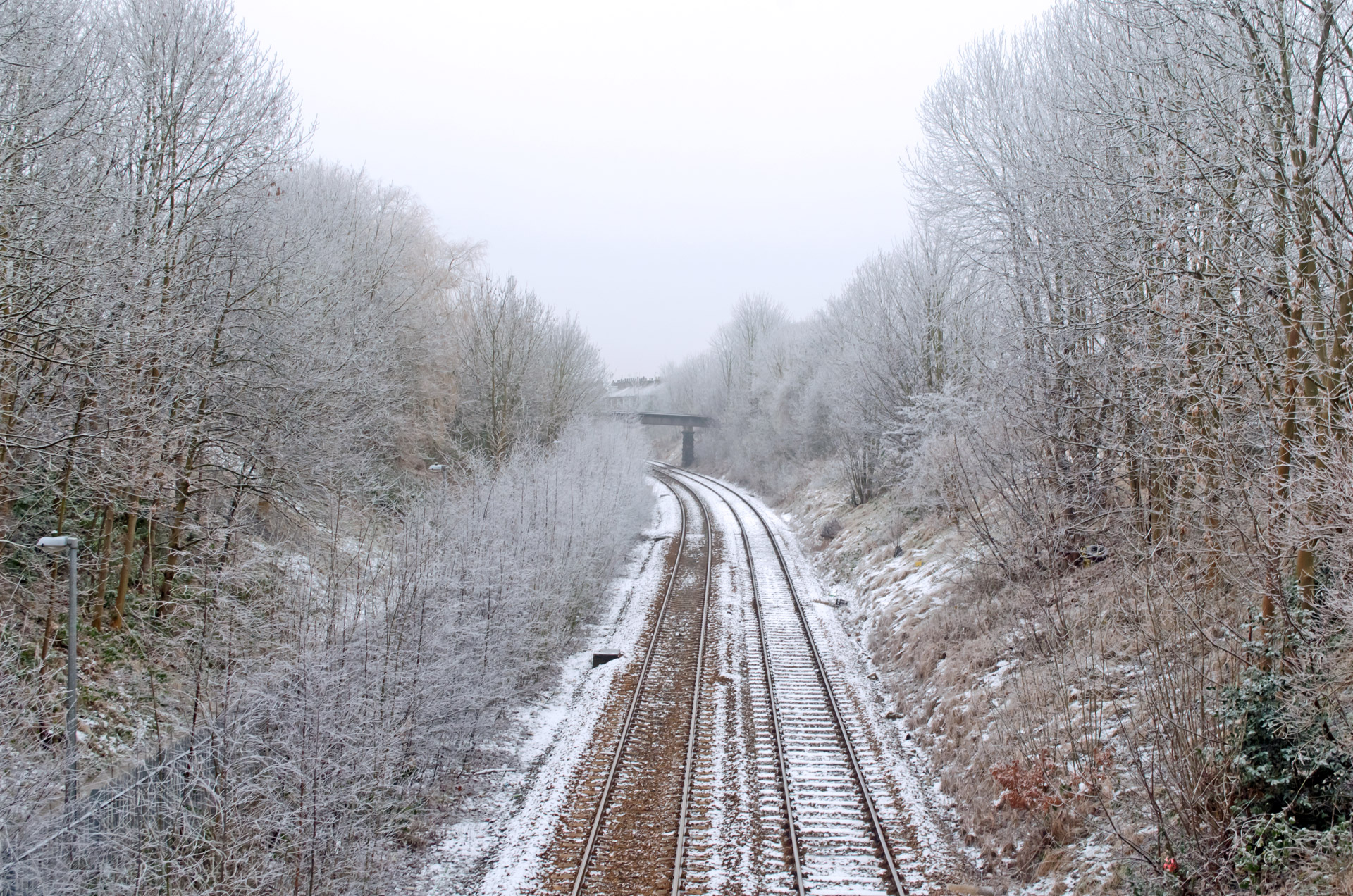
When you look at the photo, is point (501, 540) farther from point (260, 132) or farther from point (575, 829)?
point (260, 132)

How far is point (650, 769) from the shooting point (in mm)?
10812

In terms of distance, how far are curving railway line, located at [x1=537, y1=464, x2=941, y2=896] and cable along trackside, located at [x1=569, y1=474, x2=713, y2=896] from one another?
2cm

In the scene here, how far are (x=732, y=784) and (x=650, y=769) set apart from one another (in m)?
1.29

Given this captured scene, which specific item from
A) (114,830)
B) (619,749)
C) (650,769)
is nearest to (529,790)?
(619,749)

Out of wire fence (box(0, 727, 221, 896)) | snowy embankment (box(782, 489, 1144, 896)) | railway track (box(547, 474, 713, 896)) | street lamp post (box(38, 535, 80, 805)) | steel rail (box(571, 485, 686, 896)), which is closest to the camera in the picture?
wire fence (box(0, 727, 221, 896))

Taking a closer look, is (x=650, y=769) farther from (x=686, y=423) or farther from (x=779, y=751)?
(x=686, y=423)

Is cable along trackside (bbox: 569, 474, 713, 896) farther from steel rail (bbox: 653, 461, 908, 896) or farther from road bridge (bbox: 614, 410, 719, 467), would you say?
road bridge (bbox: 614, 410, 719, 467)

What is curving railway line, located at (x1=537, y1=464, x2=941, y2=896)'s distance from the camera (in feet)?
27.3

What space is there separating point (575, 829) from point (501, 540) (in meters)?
6.74

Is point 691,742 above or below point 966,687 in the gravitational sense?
below

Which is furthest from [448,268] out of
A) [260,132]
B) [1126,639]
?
[1126,639]

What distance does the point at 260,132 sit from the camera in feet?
46.1

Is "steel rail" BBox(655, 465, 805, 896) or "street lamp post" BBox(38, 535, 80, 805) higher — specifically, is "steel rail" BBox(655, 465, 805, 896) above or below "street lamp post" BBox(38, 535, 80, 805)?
below

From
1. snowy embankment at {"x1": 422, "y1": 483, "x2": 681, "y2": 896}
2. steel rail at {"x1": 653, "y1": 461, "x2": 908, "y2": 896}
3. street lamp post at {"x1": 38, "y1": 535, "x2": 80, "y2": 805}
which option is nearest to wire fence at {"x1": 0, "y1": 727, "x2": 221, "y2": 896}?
street lamp post at {"x1": 38, "y1": 535, "x2": 80, "y2": 805}
